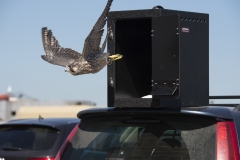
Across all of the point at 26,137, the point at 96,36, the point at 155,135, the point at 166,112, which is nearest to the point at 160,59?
the point at 166,112

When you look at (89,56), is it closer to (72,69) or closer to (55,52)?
(72,69)

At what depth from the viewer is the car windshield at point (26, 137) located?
8641mm

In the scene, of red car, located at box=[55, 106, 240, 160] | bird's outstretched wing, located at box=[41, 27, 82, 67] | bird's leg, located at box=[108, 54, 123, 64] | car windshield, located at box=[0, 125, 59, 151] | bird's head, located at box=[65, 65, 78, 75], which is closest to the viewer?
red car, located at box=[55, 106, 240, 160]

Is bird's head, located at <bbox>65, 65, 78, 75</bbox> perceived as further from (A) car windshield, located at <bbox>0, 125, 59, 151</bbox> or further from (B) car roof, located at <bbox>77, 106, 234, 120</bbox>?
(A) car windshield, located at <bbox>0, 125, 59, 151</bbox>

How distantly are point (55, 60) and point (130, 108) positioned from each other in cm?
136

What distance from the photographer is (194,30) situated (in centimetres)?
441

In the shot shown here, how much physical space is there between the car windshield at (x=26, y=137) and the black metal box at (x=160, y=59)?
13.3 ft

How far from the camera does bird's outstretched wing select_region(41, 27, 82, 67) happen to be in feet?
17.2

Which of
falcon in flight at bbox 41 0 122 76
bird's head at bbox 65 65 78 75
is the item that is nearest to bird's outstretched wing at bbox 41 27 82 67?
falcon in flight at bbox 41 0 122 76

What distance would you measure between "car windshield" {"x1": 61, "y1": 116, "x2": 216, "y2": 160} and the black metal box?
0.16m

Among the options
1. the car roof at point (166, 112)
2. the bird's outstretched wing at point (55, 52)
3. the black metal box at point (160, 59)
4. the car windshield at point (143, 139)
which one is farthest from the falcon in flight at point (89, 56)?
the car windshield at point (143, 139)

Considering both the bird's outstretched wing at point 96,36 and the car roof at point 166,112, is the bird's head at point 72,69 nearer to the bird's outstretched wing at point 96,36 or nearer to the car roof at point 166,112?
the bird's outstretched wing at point 96,36

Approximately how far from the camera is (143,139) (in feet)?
13.7

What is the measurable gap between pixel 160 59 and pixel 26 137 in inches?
208
